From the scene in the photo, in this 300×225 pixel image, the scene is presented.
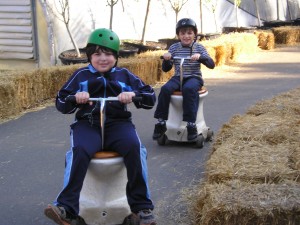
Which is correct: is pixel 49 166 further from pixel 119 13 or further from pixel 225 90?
pixel 119 13

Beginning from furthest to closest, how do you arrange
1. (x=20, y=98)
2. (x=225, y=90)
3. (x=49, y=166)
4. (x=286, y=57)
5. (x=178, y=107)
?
(x=286, y=57) → (x=225, y=90) → (x=20, y=98) → (x=178, y=107) → (x=49, y=166)

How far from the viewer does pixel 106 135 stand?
13.0 feet

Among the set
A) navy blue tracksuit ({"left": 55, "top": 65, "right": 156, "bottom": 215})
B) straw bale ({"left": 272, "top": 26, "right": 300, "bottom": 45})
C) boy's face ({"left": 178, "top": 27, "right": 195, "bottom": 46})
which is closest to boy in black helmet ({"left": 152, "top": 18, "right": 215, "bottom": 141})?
boy's face ({"left": 178, "top": 27, "right": 195, "bottom": 46})

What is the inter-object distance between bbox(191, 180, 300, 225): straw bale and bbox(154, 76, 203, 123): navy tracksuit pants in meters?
2.81

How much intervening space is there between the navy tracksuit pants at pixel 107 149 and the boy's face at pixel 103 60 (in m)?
0.48

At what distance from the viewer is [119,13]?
52.3 feet

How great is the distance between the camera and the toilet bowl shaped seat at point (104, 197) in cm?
395

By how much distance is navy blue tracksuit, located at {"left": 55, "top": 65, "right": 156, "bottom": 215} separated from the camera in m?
3.77

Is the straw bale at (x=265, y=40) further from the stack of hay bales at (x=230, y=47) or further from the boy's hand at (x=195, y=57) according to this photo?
the boy's hand at (x=195, y=57)

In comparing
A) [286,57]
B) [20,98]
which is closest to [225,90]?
[20,98]

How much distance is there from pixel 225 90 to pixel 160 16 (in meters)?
7.73

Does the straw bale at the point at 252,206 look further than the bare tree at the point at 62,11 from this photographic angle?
No

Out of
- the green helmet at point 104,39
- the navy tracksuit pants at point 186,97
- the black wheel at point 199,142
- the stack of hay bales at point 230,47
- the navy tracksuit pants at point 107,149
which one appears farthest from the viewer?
the stack of hay bales at point 230,47

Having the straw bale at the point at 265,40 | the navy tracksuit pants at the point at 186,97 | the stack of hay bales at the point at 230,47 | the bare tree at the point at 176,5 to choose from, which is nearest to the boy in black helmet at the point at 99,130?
the navy tracksuit pants at the point at 186,97
